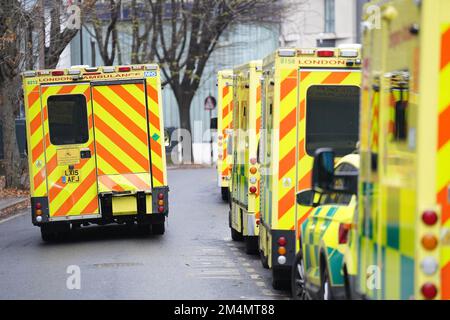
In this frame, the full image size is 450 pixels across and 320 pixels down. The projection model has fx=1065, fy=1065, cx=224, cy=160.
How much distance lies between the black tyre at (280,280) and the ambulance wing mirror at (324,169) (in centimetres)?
452

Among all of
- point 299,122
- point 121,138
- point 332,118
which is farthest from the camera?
point 121,138

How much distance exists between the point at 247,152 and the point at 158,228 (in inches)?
128

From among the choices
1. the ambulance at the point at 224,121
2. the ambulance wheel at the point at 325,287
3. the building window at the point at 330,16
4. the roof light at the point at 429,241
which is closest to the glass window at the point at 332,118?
the ambulance wheel at the point at 325,287

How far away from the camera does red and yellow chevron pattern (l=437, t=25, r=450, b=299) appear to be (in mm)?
5789

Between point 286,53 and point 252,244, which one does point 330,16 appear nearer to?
point 252,244

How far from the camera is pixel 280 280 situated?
39.4ft

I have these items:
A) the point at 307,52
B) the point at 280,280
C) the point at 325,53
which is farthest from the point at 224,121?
the point at 307,52

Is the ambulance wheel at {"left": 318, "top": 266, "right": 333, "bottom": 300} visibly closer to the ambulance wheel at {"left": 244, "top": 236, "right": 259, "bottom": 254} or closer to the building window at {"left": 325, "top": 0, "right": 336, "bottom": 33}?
the ambulance wheel at {"left": 244, "top": 236, "right": 259, "bottom": 254}

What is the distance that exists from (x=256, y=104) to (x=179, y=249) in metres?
2.78

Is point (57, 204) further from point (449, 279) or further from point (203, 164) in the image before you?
point (203, 164)

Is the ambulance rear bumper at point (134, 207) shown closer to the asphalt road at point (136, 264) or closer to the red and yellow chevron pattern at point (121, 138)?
the red and yellow chevron pattern at point (121, 138)

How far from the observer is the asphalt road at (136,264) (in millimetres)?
11992

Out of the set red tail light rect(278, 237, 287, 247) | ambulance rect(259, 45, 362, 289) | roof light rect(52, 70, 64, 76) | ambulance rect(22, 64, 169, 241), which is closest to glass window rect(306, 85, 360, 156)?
ambulance rect(259, 45, 362, 289)
